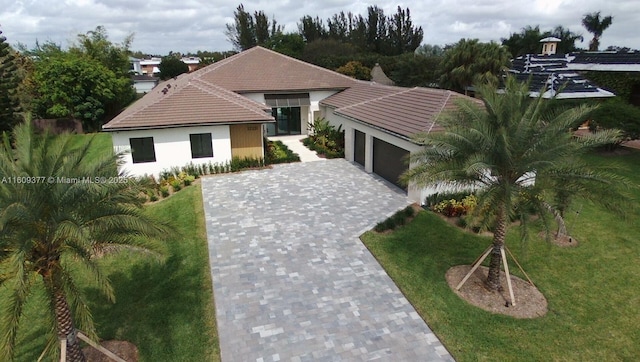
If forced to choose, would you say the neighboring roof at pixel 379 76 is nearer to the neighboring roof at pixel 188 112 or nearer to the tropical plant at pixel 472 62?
the tropical plant at pixel 472 62

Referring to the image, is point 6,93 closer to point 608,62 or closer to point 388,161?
point 388,161

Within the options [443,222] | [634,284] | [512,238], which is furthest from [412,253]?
[634,284]

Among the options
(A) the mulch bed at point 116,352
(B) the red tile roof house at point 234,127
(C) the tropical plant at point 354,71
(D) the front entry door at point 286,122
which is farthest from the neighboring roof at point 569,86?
(A) the mulch bed at point 116,352

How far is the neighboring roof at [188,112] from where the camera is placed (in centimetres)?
2217

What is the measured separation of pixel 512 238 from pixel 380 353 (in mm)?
8619

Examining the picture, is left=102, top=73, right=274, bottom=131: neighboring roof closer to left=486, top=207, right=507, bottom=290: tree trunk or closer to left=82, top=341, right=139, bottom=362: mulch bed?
left=82, top=341, right=139, bottom=362: mulch bed

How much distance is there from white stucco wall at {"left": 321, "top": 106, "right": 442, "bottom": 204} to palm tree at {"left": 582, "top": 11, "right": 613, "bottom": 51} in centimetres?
6488

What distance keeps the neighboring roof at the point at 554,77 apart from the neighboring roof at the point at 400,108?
8976 millimetres

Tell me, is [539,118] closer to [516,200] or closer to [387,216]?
[516,200]

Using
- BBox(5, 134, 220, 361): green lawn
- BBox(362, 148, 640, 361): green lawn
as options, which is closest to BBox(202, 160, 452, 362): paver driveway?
BBox(5, 134, 220, 361): green lawn

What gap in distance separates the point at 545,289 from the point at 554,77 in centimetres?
2549

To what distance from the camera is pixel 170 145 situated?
2308 centimetres

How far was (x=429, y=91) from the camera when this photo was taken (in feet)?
74.1
